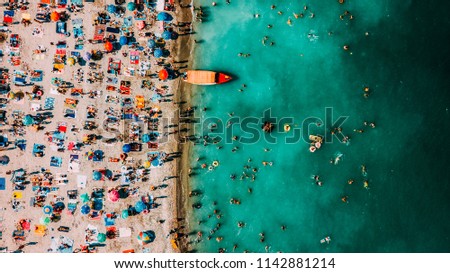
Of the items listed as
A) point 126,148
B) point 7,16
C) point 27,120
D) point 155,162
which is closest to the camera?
point 27,120

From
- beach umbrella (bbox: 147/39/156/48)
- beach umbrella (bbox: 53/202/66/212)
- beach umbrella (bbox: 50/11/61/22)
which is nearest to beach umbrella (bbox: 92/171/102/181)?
beach umbrella (bbox: 53/202/66/212)

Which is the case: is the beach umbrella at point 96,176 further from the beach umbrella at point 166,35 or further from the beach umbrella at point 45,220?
the beach umbrella at point 166,35

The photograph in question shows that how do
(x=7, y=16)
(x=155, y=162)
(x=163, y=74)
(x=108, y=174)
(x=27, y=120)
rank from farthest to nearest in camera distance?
(x=155, y=162), (x=108, y=174), (x=163, y=74), (x=7, y=16), (x=27, y=120)

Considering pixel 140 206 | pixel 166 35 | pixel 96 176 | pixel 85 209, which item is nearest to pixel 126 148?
pixel 96 176

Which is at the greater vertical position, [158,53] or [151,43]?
[151,43]

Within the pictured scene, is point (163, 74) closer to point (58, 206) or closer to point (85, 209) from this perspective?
point (85, 209)

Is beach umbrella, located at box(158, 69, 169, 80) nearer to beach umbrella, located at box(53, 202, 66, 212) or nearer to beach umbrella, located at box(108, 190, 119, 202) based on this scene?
beach umbrella, located at box(108, 190, 119, 202)

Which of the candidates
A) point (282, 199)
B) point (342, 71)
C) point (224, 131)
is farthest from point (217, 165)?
point (342, 71)

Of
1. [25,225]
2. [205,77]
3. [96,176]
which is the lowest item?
[25,225]

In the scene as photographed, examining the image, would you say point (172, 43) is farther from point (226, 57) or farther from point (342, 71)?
point (342, 71)
